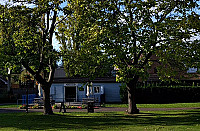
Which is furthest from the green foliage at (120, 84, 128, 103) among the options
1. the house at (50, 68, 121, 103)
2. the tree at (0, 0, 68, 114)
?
the tree at (0, 0, 68, 114)

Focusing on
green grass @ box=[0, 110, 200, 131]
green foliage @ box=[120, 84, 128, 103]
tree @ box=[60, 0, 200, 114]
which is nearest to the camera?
green grass @ box=[0, 110, 200, 131]

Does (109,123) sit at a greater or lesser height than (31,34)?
lesser

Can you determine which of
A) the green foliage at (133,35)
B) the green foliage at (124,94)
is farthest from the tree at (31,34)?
the green foliage at (124,94)

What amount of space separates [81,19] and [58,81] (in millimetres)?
21592

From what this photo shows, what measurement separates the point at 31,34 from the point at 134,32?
722cm

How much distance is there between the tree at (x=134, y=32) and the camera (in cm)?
1828

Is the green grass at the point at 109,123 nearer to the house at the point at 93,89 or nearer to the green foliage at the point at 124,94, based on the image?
the green foliage at the point at 124,94

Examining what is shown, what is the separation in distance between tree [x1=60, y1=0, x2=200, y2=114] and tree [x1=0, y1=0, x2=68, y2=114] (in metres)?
1.91

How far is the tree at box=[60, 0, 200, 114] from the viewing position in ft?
60.0

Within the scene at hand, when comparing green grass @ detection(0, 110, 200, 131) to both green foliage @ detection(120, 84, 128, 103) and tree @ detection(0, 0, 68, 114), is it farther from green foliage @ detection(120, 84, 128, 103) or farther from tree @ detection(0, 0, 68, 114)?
green foliage @ detection(120, 84, 128, 103)

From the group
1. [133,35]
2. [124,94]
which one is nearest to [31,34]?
[133,35]

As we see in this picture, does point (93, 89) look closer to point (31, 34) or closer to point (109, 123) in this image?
point (31, 34)

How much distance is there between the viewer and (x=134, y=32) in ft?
62.4

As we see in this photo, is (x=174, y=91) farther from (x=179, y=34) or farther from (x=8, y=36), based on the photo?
(x=8, y=36)
